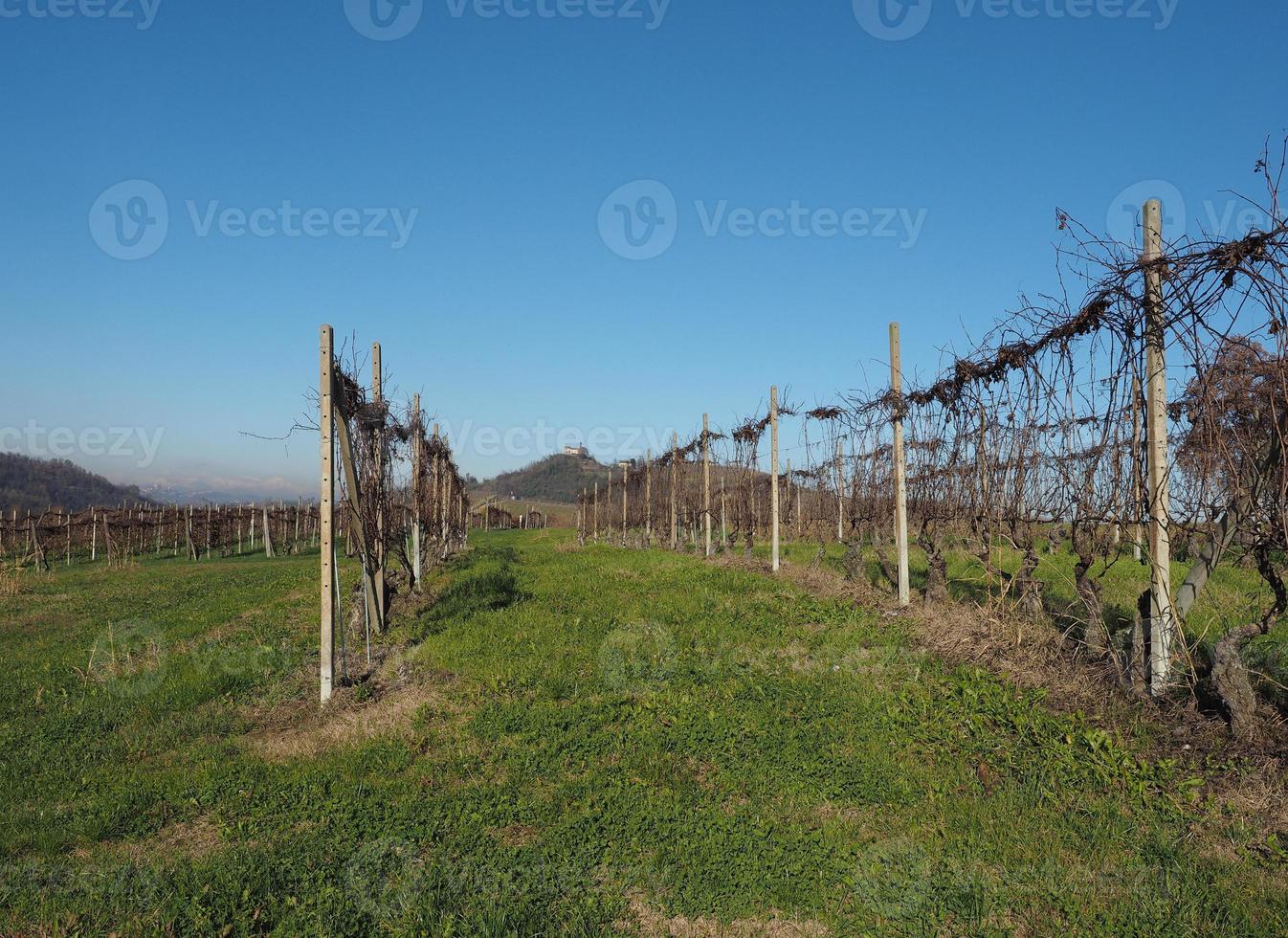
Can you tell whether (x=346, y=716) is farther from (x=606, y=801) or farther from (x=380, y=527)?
(x=380, y=527)

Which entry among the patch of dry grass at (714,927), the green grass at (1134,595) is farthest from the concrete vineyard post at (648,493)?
the patch of dry grass at (714,927)

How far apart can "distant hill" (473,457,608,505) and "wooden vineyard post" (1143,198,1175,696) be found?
70.7m

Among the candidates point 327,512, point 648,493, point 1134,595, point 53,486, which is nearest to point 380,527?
point 327,512

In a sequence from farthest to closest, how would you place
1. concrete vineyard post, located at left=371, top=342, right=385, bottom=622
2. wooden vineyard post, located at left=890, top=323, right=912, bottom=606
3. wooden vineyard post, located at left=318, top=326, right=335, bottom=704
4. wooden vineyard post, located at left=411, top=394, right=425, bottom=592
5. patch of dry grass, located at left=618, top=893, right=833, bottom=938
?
wooden vineyard post, located at left=411, top=394, right=425, bottom=592, wooden vineyard post, located at left=890, top=323, right=912, bottom=606, concrete vineyard post, located at left=371, top=342, right=385, bottom=622, wooden vineyard post, located at left=318, top=326, right=335, bottom=704, patch of dry grass, located at left=618, top=893, right=833, bottom=938

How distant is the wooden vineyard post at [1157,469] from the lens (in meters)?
4.75

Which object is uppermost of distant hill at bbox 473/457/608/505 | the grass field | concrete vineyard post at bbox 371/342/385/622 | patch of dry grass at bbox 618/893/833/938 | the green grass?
distant hill at bbox 473/457/608/505

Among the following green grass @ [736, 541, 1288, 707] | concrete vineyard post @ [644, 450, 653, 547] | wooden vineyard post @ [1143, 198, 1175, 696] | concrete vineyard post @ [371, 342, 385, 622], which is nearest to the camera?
wooden vineyard post @ [1143, 198, 1175, 696]

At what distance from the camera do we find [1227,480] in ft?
14.4

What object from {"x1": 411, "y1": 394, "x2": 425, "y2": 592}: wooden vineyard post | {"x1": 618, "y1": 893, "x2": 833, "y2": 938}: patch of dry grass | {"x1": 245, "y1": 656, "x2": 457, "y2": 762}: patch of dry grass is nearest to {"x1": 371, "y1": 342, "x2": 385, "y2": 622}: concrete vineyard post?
{"x1": 245, "y1": 656, "x2": 457, "y2": 762}: patch of dry grass

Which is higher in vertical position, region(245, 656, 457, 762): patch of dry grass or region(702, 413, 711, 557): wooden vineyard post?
region(702, 413, 711, 557): wooden vineyard post

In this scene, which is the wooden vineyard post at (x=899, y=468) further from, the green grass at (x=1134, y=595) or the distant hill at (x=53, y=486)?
the distant hill at (x=53, y=486)

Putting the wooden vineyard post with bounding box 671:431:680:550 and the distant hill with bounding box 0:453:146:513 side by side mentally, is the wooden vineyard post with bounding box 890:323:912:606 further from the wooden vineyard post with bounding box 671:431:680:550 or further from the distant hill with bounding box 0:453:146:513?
the distant hill with bounding box 0:453:146:513

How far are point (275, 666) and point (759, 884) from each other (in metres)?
5.53

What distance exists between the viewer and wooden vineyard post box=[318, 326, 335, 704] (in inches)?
231
